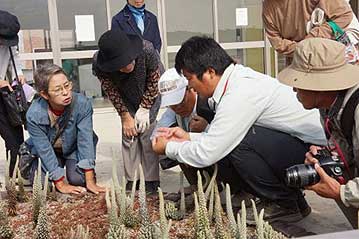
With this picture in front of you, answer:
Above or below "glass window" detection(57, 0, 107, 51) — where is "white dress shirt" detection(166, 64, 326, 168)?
below

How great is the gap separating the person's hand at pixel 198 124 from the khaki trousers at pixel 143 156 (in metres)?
0.52

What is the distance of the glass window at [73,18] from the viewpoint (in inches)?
303

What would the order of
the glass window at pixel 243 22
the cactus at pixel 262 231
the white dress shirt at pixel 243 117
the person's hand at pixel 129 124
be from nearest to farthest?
the cactus at pixel 262 231, the white dress shirt at pixel 243 117, the person's hand at pixel 129 124, the glass window at pixel 243 22

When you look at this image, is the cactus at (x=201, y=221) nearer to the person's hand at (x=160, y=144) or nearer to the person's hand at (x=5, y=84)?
the person's hand at (x=160, y=144)

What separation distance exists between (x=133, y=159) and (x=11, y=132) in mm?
1081

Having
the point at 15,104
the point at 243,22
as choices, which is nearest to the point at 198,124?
the point at 15,104

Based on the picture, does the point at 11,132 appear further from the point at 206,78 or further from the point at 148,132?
the point at 206,78

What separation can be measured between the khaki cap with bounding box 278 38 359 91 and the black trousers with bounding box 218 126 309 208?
47cm

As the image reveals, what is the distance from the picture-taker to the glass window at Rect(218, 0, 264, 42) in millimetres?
8406

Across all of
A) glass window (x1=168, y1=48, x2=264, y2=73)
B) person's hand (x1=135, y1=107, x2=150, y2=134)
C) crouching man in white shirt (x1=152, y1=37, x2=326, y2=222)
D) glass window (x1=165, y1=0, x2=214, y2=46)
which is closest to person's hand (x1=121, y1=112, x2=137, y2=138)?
person's hand (x1=135, y1=107, x2=150, y2=134)

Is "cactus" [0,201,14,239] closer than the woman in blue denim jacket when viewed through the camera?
Yes

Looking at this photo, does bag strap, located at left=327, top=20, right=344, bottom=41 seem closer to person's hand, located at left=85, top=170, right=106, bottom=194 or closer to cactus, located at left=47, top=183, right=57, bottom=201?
person's hand, located at left=85, top=170, right=106, bottom=194

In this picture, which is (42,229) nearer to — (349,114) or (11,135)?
(349,114)

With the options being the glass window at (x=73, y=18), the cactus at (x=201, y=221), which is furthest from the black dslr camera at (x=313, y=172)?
the glass window at (x=73, y=18)
